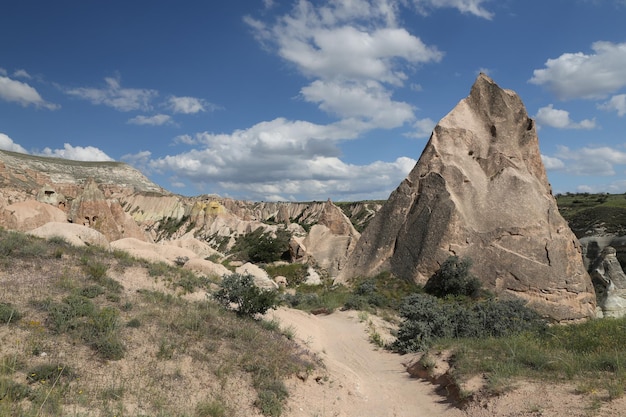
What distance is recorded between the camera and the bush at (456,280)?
16.7 metres

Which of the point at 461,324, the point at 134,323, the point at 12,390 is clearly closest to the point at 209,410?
the point at 12,390

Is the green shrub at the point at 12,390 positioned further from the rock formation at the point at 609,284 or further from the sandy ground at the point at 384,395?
the rock formation at the point at 609,284

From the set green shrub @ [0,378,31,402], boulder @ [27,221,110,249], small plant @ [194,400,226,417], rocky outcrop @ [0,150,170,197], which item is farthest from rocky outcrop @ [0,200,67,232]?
rocky outcrop @ [0,150,170,197]

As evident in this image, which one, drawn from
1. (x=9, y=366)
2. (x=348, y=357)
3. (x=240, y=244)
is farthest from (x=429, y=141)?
(x=240, y=244)

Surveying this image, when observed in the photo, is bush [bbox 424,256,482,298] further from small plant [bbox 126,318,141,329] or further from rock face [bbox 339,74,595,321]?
small plant [bbox 126,318,141,329]

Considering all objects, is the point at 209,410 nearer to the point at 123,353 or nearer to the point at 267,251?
the point at 123,353

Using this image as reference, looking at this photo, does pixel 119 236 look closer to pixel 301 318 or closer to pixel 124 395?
pixel 301 318

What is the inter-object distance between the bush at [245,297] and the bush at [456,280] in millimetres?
9025

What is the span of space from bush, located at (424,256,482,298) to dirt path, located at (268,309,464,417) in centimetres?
590

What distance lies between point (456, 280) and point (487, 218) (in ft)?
12.3

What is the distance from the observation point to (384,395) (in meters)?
8.16

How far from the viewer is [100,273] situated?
1073 centimetres

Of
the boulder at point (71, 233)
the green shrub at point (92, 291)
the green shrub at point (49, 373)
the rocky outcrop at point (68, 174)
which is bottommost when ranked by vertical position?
the green shrub at point (49, 373)

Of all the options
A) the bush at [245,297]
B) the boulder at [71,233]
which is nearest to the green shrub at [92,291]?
the bush at [245,297]
